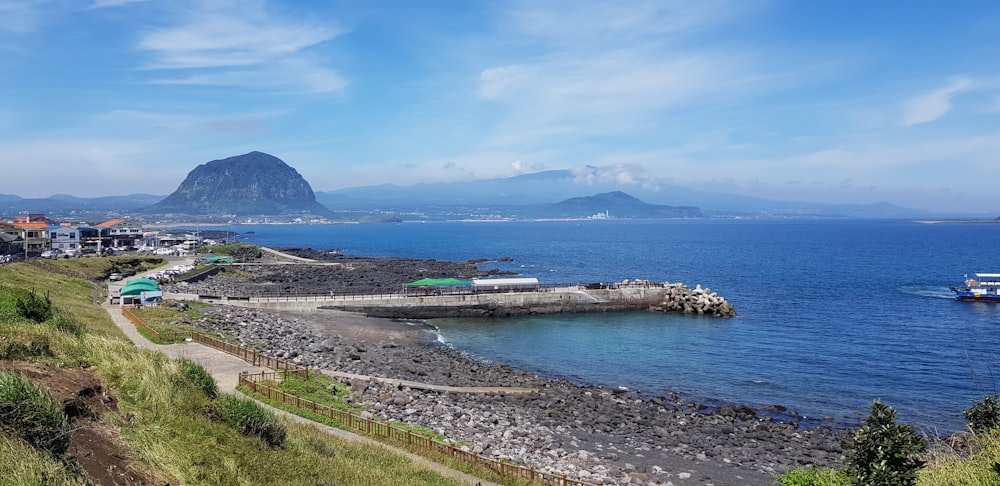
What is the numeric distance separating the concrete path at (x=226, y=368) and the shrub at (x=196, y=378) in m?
3.00

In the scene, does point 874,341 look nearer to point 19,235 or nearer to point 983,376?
point 983,376

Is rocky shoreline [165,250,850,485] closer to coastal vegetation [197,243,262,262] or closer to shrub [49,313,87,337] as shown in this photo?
shrub [49,313,87,337]

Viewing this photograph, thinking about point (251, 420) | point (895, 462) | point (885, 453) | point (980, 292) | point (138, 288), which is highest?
point (885, 453)

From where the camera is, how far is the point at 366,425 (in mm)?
18672

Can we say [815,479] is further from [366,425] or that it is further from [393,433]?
[366,425]

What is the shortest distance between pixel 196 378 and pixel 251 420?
284cm

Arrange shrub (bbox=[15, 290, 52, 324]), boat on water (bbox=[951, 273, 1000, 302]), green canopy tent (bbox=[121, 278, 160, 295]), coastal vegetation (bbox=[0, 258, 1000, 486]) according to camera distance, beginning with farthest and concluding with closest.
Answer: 1. boat on water (bbox=[951, 273, 1000, 302])
2. green canopy tent (bbox=[121, 278, 160, 295])
3. shrub (bbox=[15, 290, 52, 324])
4. coastal vegetation (bbox=[0, 258, 1000, 486])

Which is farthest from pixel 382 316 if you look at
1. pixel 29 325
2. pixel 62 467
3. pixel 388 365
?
pixel 62 467

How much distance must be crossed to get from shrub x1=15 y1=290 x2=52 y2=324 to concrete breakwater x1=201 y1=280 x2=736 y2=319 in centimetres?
2677

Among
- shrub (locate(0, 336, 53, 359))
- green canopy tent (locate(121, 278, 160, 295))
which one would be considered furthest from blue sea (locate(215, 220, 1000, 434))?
shrub (locate(0, 336, 53, 359))

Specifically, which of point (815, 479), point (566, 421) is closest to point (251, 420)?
point (815, 479)

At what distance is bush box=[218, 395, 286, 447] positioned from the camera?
528 inches

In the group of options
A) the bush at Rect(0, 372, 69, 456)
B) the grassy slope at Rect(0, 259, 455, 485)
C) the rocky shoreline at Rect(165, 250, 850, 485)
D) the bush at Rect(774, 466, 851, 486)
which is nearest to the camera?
the bush at Rect(0, 372, 69, 456)

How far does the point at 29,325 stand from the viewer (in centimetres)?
1720
